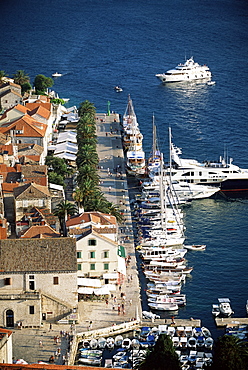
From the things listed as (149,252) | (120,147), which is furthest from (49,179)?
(120,147)

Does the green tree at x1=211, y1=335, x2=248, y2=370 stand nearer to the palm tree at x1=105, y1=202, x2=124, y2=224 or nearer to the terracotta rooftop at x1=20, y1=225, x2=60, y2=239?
the terracotta rooftop at x1=20, y1=225, x2=60, y2=239

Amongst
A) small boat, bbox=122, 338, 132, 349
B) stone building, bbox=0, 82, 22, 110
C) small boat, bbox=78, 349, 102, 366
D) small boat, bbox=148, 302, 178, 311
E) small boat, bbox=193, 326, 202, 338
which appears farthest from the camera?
stone building, bbox=0, 82, 22, 110

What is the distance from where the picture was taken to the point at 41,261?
308ft

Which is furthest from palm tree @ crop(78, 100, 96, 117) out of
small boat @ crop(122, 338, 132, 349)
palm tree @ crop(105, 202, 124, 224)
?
small boat @ crop(122, 338, 132, 349)

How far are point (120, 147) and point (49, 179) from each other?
103 feet

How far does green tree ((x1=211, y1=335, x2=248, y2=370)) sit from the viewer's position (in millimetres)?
77188

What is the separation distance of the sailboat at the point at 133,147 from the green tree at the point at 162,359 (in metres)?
63.0

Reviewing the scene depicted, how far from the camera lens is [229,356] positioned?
77.7 meters

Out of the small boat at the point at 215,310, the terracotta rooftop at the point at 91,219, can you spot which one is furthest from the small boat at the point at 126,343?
the terracotta rooftop at the point at 91,219

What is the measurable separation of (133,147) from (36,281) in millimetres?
58663

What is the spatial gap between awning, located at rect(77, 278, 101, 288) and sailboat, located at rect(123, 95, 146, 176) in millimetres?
41869

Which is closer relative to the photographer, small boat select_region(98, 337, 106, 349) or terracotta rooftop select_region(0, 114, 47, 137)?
small boat select_region(98, 337, 106, 349)

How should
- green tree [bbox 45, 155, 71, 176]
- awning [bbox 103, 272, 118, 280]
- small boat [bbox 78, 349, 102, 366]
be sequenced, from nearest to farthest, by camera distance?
small boat [bbox 78, 349, 102, 366], awning [bbox 103, 272, 118, 280], green tree [bbox 45, 155, 71, 176]

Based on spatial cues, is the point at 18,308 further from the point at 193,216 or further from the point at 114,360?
the point at 193,216
